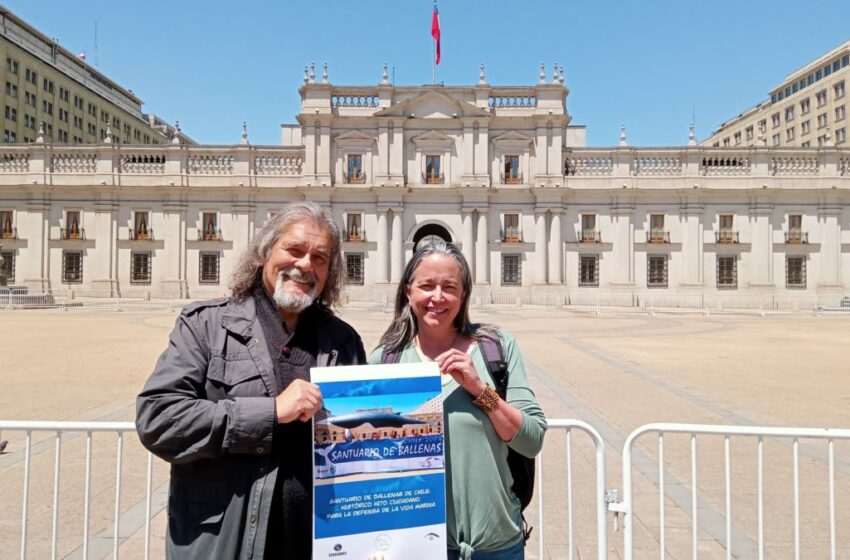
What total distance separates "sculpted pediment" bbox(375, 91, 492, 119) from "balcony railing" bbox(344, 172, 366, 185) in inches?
163

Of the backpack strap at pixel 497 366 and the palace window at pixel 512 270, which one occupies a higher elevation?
the palace window at pixel 512 270

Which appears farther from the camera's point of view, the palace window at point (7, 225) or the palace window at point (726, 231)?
the palace window at point (7, 225)

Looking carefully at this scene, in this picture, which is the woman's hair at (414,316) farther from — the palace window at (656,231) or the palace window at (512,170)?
the palace window at (656,231)

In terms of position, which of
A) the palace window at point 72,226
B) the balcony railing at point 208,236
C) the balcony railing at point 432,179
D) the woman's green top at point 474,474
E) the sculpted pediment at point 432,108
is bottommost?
the woman's green top at point 474,474

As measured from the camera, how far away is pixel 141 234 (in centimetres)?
3691

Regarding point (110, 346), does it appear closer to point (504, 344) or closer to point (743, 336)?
point (504, 344)

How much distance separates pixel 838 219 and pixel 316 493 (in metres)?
44.6

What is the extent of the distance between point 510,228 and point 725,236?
1427cm

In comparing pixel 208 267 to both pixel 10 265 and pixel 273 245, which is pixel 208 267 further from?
pixel 273 245

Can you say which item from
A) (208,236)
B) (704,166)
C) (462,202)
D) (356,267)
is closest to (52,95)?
(208,236)

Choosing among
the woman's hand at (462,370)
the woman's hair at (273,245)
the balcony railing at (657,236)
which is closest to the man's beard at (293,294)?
the woman's hair at (273,245)

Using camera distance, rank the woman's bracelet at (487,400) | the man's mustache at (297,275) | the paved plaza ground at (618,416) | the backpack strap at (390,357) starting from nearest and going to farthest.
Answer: the woman's bracelet at (487,400) → the man's mustache at (297,275) → the backpack strap at (390,357) → the paved plaza ground at (618,416)

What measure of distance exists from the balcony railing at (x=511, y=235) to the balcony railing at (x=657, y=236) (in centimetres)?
862

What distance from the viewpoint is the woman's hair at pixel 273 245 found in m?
2.31
